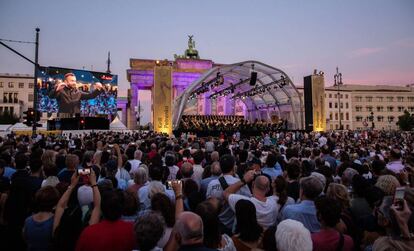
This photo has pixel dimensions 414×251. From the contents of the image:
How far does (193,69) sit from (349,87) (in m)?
60.8

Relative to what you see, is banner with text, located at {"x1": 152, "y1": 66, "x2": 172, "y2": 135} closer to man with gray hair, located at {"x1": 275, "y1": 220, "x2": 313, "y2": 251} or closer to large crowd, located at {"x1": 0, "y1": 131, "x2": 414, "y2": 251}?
large crowd, located at {"x1": 0, "y1": 131, "x2": 414, "y2": 251}

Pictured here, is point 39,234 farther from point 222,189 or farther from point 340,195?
point 340,195

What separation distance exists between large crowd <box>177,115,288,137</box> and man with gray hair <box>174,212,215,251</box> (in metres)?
30.8

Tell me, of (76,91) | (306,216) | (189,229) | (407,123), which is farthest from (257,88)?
(407,123)

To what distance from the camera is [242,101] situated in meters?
47.8

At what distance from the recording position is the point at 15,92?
76312 mm

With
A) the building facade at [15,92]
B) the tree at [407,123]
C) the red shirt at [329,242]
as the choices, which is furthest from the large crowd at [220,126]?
the building facade at [15,92]

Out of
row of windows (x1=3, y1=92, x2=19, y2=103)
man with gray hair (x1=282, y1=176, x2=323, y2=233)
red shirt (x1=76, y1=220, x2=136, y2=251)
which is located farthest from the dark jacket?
row of windows (x1=3, y1=92, x2=19, y2=103)

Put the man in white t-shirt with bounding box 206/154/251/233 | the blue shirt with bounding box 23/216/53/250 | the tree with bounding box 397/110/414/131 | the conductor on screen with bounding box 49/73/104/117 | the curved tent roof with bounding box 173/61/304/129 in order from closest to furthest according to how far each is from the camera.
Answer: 1. the blue shirt with bounding box 23/216/53/250
2. the man in white t-shirt with bounding box 206/154/251/233
3. the curved tent roof with bounding box 173/61/304/129
4. the conductor on screen with bounding box 49/73/104/117
5. the tree with bounding box 397/110/414/131

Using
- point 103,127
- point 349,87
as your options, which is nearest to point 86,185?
point 103,127

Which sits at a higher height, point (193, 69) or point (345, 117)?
point (193, 69)

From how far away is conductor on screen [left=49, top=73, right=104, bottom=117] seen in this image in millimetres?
34438

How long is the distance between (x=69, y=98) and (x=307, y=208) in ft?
120

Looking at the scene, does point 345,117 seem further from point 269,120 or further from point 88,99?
point 88,99
